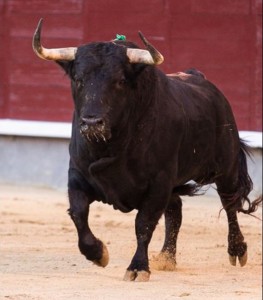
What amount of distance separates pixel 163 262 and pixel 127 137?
100 centimetres

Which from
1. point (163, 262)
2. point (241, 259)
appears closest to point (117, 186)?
point (163, 262)

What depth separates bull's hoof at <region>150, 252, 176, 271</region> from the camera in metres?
7.27

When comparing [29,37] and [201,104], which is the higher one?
[201,104]

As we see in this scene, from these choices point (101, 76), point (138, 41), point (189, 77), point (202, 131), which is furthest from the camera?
point (138, 41)

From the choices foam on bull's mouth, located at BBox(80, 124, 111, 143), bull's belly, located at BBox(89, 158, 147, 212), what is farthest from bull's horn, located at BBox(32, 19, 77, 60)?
bull's belly, located at BBox(89, 158, 147, 212)

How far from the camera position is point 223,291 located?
6293 mm

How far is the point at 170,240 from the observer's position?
7492 millimetres

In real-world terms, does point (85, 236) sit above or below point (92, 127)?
below

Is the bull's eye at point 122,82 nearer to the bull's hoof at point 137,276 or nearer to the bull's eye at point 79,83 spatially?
the bull's eye at point 79,83

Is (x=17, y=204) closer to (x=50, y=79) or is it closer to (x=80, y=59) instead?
(x=50, y=79)

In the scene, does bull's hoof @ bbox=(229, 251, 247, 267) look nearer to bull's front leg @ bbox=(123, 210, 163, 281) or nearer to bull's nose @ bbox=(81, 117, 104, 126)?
bull's front leg @ bbox=(123, 210, 163, 281)

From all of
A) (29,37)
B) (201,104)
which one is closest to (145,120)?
(201,104)

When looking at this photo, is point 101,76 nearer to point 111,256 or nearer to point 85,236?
point 85,236

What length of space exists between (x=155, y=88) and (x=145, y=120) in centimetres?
16
